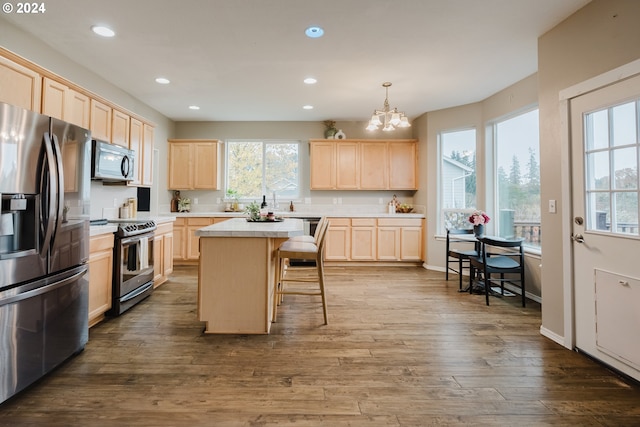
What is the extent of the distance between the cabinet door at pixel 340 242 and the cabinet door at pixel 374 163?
3.07 ft

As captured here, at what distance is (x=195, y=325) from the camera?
9.27ft

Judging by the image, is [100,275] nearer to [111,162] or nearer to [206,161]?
[111,162]

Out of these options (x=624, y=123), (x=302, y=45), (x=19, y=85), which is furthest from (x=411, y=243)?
(x=19, y=85)

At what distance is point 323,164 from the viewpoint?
5711 mm

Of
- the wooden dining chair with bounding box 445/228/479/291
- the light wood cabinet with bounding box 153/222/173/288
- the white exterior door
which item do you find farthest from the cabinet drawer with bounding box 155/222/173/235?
the white exterior door

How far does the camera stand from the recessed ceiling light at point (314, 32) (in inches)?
105

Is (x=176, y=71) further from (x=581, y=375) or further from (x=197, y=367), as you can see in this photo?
(x=581, y=375)

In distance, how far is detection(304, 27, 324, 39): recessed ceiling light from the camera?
8.77 ft

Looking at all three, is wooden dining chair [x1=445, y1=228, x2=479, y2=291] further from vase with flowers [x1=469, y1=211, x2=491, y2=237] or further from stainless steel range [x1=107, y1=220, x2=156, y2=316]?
stainless steel range [x1=107, y1=220, x2=156, y2=316]

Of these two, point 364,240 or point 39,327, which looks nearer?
point 39,327

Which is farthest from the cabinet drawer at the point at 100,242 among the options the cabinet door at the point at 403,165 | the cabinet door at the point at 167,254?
the cabinet door at the point at 403,165

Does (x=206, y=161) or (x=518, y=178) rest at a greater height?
(x=206, y=161)

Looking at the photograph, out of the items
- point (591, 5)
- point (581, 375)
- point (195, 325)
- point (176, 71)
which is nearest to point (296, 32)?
point (176, 71)

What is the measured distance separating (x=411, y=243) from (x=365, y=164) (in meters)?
1.66
